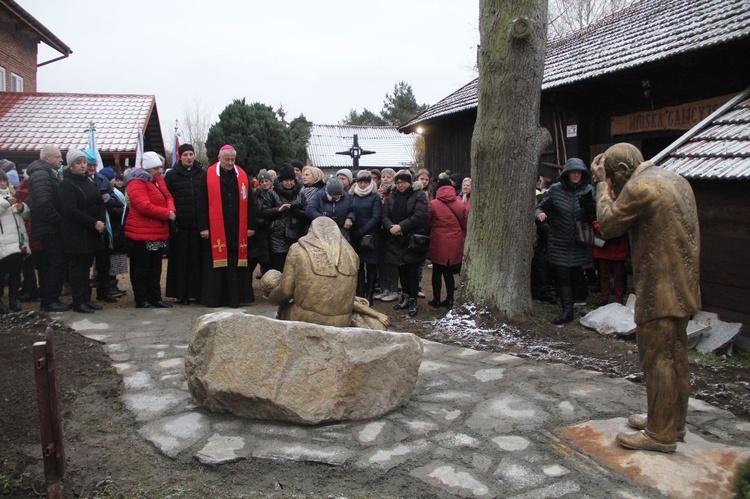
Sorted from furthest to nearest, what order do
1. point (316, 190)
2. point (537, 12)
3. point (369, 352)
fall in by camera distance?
point (316, 190) < point (537, 12) < point (369, 352)

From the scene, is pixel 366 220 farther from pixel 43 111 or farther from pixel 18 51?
pixel 18 51

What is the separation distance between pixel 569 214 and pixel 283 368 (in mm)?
4801

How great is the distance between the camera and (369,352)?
4.14m

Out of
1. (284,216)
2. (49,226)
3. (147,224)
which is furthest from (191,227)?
(49,226)

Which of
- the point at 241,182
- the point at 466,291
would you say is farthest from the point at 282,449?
the point at 241,182

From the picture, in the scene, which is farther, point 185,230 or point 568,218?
point 185,230

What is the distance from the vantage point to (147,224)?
7.57 meters

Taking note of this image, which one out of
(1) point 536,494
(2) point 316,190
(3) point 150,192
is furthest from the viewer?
(2) point 316,190

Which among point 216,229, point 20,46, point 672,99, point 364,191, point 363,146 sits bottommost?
point 216,229

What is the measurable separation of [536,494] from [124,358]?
12.5ft

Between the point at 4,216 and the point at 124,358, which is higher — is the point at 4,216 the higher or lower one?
the higher one

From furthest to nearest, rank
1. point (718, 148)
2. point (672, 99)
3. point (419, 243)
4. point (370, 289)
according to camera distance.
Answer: point (672, 99)
point (370, 289)
point (419, 243)
point (718, 148)

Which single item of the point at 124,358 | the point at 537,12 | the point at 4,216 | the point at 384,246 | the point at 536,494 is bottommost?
the point at 536,494

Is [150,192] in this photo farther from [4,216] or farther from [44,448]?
[44,448]
